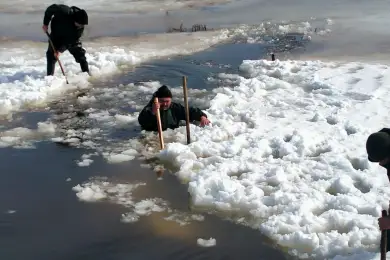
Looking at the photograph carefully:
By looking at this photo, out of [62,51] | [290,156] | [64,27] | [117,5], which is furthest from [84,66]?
[117,5]

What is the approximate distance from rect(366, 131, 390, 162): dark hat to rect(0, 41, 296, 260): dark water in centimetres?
158

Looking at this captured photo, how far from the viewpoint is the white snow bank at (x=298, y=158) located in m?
5.18

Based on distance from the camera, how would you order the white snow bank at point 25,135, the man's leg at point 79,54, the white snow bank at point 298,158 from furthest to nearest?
the man's leg at point 79,54, the white snow bank at point 25,135, the white snow bank at point 298,158

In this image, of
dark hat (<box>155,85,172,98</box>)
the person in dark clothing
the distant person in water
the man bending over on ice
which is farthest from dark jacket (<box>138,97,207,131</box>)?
the person in dark clothing

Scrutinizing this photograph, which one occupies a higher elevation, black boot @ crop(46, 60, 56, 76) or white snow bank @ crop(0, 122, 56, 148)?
black boot @ crop(46, 60, 56, 76)

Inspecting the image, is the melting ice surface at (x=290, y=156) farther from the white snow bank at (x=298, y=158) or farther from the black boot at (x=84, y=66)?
the black boot at (x=84, y=66)

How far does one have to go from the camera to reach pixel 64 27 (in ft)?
32.1

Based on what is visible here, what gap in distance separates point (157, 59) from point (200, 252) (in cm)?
809

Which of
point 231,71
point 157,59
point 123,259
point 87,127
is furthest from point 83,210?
point 157,59

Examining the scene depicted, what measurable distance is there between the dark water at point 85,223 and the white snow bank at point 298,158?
0.31 m

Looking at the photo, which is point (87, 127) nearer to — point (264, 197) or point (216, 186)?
point (216, 186)

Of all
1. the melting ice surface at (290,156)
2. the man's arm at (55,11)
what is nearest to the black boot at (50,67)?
the man's arm at (55,11)

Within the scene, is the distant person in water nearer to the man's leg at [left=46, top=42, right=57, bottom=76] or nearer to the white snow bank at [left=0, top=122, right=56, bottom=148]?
the white snow bank at [left=0, top=122, right=56, bottom=148]

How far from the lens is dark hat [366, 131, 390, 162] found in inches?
146
